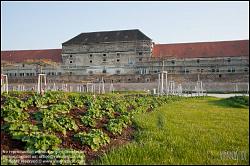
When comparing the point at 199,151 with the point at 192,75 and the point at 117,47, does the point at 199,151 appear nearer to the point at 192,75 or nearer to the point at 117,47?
the point at 192,75

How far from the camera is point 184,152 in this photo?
15.9 feet

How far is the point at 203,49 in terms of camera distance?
178ft

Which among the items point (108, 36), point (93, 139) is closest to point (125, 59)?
point (108, 36)

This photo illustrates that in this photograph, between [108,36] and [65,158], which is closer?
[65,158]

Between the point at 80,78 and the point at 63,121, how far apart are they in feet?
143

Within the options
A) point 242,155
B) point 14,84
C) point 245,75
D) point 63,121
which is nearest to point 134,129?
point 63,121

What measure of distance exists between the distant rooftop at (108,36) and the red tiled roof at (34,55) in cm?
375

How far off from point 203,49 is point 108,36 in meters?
16.6

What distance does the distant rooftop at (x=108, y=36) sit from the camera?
5628 centimetres

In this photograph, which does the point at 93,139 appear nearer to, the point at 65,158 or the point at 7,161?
the point at 65,158

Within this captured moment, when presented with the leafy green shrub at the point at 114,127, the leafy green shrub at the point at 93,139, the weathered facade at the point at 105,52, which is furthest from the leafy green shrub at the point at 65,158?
the weathered facade at the point at 105,52

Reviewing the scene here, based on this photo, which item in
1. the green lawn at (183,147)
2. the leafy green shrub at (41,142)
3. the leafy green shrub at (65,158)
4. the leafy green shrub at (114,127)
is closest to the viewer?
the leafy green shrub at (65,158)

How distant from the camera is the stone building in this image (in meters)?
49.6

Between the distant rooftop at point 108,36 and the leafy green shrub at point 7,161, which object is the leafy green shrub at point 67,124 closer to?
the leafy green shrub at point 7,161
